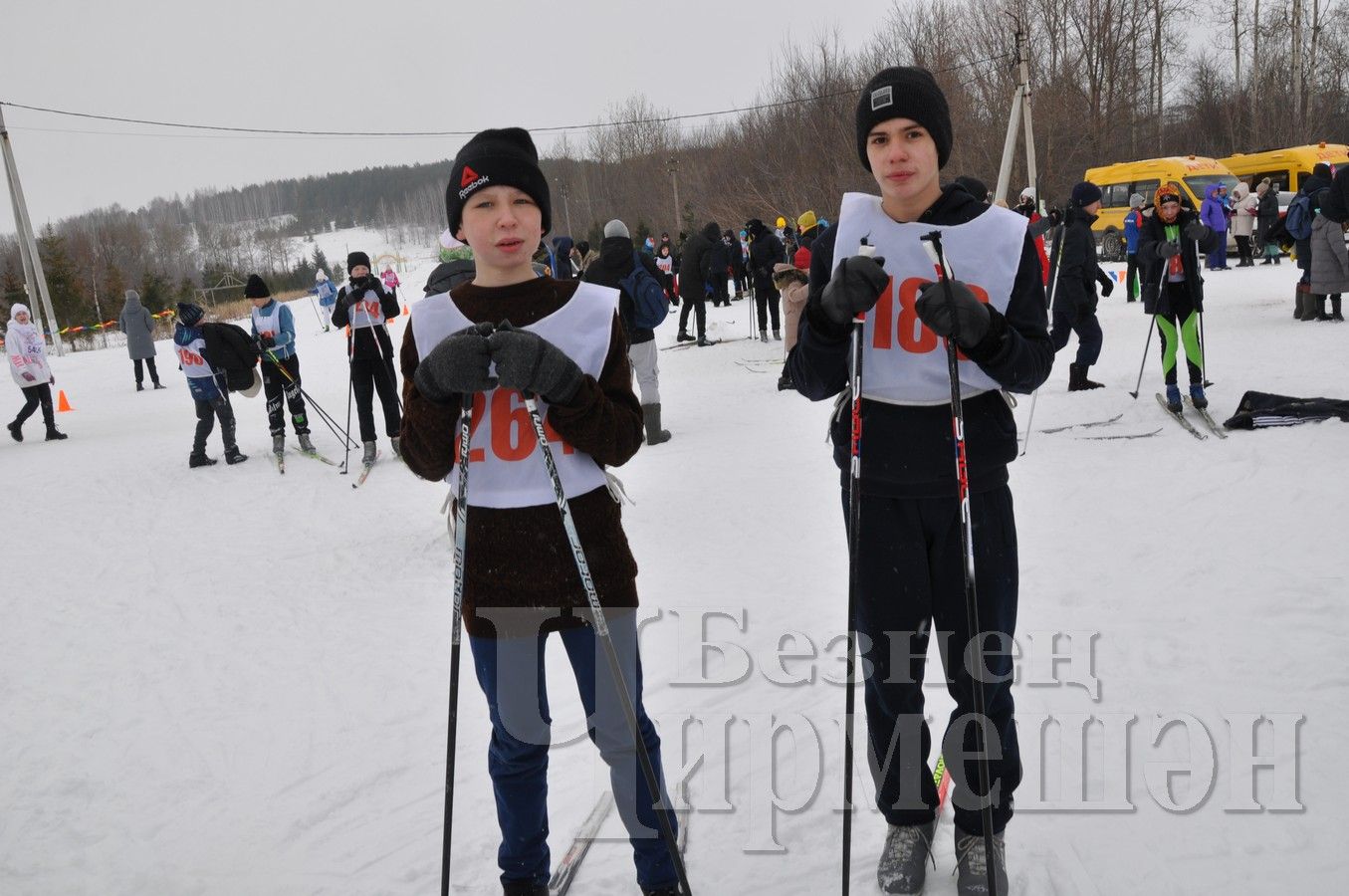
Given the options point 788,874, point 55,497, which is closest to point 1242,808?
point 788,874

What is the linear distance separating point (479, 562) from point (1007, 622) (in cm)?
133

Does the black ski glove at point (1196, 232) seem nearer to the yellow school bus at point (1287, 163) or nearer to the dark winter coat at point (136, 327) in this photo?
the yellow school bus at point (1287, 163)

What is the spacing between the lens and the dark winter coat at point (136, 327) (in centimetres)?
1548

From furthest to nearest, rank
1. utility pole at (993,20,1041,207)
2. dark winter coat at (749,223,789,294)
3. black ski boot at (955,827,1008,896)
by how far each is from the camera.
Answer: utility pole at (993,20,1041,207) → dark winter coat at (749,223,789,294) → black ski boot at (955,827,1008,896)

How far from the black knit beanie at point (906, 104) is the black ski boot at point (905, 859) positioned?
177 cm

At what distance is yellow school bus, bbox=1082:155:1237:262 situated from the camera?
20.2 metres

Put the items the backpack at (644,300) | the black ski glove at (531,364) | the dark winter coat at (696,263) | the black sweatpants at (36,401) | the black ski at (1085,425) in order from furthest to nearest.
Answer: the dark winter coat at (696,263) < the black sweatpants at (36,401) < the backpack at (644,300) < the black ski at (1085,425) < the black ski glove at (531,364)

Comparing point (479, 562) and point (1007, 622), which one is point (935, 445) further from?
point (479, 562)


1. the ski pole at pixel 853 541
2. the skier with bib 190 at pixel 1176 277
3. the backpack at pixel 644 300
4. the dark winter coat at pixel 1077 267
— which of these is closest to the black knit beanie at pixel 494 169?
the ski pole at pixel 853 541

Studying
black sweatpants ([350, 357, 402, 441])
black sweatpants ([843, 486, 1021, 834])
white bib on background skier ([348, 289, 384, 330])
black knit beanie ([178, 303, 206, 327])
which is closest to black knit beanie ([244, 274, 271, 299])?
black knit beanie ([178, 303, 206, 327])

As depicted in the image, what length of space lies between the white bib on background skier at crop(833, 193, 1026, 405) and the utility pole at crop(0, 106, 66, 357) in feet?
82.3

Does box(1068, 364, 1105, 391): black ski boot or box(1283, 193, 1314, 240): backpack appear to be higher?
box(1283, 193, 1314, 240): backpack

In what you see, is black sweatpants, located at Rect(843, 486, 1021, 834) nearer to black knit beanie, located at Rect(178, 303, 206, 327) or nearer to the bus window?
black knit beanie, located at Rect(178, 303, 206, 327)

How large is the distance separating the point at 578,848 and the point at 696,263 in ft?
40.1
